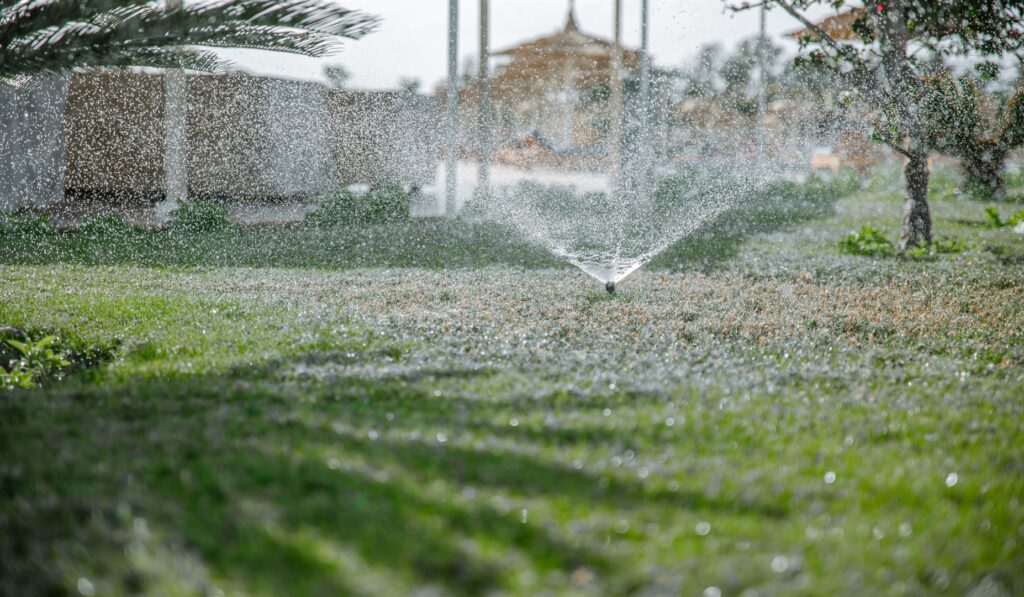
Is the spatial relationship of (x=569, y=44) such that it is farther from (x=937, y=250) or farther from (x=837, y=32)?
(x=937, y=250)

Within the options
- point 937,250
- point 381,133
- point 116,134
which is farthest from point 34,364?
point 381,133

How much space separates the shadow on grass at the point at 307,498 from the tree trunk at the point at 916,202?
23.9ft

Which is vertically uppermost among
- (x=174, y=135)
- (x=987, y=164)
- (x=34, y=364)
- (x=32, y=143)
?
(x=174, y=135)

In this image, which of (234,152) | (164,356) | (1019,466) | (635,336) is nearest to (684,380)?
(635,336)

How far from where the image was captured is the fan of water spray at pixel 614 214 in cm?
811

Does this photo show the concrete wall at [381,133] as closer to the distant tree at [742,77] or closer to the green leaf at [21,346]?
the green leaf at [21,346]

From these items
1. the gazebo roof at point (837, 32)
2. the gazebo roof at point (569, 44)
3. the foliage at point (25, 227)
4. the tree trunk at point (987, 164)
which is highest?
the gazebo roof at point (569, 44)

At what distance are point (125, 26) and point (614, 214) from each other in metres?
8.87

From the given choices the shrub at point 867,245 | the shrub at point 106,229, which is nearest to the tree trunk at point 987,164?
the shrub at point 867,245

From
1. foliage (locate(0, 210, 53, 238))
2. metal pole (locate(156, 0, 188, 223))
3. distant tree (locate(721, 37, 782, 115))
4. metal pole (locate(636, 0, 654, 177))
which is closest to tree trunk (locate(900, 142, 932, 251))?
metal pole (locate(636, 0, 654, 177))

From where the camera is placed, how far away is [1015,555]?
2.10 m

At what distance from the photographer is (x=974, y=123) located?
942 cm

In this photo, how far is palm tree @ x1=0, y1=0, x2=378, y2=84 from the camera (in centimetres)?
400

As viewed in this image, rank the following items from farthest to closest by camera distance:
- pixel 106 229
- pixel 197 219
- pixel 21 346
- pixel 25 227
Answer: pixel 197 219 < pixel 106 229 < pixel 25 227 < pixel 21 346
